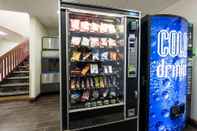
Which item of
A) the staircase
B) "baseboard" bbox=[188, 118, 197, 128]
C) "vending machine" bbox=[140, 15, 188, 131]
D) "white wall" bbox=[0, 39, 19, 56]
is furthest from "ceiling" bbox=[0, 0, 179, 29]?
"white wall" bbox=[0, 39, 19, 56]

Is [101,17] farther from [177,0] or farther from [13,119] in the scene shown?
[13,119]

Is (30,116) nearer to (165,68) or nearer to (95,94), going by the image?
(95,94)

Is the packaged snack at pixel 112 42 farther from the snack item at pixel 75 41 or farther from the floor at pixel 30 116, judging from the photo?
the floor at pixel 30 116

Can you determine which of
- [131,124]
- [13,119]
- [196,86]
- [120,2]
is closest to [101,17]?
[120,2]

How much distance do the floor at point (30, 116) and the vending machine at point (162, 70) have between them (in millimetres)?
819

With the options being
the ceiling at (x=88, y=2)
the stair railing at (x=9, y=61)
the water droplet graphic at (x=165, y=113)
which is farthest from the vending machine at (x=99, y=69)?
the stair railing at (x=9, y=61)

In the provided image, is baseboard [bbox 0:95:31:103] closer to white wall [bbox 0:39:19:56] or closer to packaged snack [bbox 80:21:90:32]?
packaged snack [bbox 80:21:90:32]

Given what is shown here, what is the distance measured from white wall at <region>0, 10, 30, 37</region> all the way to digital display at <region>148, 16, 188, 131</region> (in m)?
3.65

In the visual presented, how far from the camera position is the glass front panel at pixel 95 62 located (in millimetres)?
1954

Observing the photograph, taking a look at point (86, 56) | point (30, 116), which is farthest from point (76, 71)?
point (30, 116)

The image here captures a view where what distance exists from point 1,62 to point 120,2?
14.5 ft

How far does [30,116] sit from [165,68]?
2826 millimetres

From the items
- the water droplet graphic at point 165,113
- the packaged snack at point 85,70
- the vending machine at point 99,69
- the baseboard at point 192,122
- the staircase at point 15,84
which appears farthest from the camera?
the staircase at point 15,84

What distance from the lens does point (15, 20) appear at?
15.7 feet
